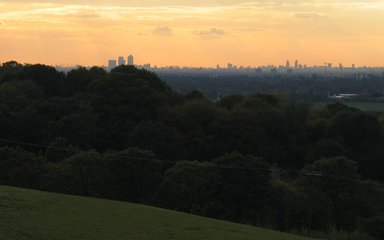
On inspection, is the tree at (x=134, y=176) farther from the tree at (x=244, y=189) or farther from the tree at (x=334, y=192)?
the tree at (x=334, y=192)

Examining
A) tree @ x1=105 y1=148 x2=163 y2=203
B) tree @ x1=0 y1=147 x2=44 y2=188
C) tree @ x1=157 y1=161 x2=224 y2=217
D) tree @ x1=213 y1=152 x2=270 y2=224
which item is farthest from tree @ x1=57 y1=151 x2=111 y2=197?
Result: tree @ x1=213 y1=152 x2=270 y2=224

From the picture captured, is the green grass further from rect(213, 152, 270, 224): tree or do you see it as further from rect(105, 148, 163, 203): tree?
rect(105, 148, 163, 203): tree

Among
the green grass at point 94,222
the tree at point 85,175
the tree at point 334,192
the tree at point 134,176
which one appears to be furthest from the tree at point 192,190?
the green grass at point 94,222

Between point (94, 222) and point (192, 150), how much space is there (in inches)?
1071

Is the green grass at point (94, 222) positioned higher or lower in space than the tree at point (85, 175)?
higher

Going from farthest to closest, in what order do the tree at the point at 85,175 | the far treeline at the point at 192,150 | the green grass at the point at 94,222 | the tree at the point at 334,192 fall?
1. the tree at the point at 334,192
2. the far treeline at the point at 192,150
3. the tree at the point at 85,175
4. the green grass at the point at 94,222

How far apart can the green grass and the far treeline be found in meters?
7.64

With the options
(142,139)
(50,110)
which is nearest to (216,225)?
(142,139)

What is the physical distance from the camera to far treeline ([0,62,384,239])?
87.5ft

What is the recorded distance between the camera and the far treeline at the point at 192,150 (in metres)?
26.7

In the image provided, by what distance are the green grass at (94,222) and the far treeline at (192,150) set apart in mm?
7637

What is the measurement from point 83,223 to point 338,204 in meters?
16.6

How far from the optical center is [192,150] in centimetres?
4231

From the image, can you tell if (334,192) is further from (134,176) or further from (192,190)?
(134,176)
